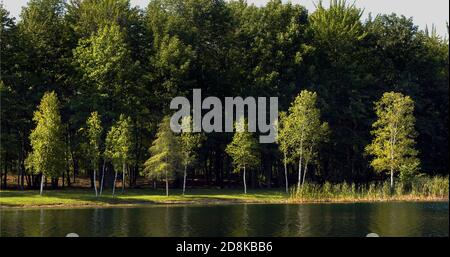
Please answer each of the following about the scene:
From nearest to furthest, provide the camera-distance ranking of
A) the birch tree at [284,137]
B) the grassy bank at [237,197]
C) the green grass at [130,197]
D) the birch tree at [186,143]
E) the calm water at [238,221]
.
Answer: the calm water at [238,221]
the green grass at [130,197]
the grassy bank at [237,197]
the birch tree at [186,143]
the birch tree at [284,137]

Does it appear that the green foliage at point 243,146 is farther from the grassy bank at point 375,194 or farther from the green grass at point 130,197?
the grassy bank at point 375,194

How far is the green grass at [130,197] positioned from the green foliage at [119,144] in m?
3.81

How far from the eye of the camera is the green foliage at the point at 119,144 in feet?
223

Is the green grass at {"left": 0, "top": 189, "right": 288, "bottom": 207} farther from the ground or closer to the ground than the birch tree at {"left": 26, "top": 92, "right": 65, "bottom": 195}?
closer to the ground

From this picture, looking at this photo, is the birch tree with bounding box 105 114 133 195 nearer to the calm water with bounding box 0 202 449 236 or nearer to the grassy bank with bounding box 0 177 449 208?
the grassy bank with bounding box 0 177 449 208

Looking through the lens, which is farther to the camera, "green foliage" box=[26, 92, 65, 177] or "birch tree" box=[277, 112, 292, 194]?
"birch tree" box=[277, 112, 292, 194]

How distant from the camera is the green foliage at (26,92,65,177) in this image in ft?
214

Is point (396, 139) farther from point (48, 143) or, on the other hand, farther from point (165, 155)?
point (48, 143)

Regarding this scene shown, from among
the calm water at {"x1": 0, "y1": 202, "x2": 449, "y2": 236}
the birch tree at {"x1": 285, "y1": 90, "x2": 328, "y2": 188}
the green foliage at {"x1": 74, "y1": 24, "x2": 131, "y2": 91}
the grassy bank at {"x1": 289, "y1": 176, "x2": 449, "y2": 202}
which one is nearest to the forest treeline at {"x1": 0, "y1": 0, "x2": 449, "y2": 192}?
the green foliage at {"x1": 74, "y1": 24, "x2": 131, "y2": 91}

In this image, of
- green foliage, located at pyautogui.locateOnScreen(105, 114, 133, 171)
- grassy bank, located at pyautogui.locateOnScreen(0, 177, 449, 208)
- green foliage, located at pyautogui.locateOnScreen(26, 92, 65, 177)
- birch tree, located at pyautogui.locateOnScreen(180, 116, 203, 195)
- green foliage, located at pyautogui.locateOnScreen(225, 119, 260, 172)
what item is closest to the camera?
grassy bank, located at pyautogui.locateOnScreen(0, 177, 449, 208)

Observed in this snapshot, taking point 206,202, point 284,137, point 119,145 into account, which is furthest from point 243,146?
point 119,145

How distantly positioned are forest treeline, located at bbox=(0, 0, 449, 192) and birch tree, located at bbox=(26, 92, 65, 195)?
397 millimetres

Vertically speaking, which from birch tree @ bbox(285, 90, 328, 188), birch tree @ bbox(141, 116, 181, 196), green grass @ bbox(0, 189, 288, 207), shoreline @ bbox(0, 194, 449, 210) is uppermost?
birch tree @ bbox(285, 90, 328, 188)

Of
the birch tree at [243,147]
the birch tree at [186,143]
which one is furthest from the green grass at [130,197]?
the birch tree at [243,147]
